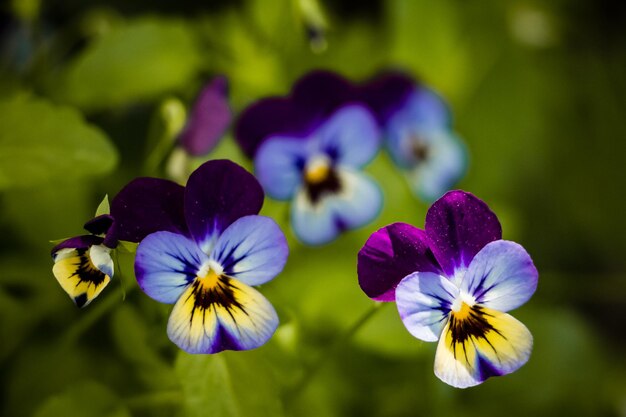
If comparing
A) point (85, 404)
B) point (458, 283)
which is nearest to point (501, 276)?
point (458, 283)

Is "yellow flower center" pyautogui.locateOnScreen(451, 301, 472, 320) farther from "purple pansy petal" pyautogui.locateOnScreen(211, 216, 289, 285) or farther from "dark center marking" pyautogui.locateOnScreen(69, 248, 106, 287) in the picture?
"dark center marking" pyautogui.locateOnScreen(69, 248, 106, 287)

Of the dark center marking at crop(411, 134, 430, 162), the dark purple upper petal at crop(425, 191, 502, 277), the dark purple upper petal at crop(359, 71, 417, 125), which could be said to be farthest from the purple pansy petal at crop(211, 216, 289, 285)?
the dark center marking at crop(411, 134, 430, 162)

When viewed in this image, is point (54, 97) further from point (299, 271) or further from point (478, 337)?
point (478, 337)

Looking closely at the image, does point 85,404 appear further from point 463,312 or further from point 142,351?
point 463,312

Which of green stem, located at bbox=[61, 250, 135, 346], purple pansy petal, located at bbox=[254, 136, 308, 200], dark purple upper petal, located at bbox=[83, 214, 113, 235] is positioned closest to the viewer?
dark purple upper petal, located at bbox=[83, 214, 113, 235]

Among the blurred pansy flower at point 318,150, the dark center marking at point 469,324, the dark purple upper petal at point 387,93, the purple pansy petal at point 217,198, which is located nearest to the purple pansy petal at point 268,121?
the blurred pansy flower at point 318,150

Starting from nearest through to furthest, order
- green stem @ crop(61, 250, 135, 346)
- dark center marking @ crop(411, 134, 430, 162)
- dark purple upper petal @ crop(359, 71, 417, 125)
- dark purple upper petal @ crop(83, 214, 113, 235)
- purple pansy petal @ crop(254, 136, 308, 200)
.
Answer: dark purple upper petal @ crop(83, 214, 113, 235) < green stem @ crop(61, 250, 135, 346) < purple pansy petal @ crop(254, 136, 308, 200) < dark purple upper petal @ crop(359, 71, 417, 125) < dark center marking @ crop(411, 134, 430, 162)

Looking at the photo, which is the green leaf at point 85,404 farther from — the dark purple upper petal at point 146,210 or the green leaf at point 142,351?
the dark purple upper petal at point 146,210
